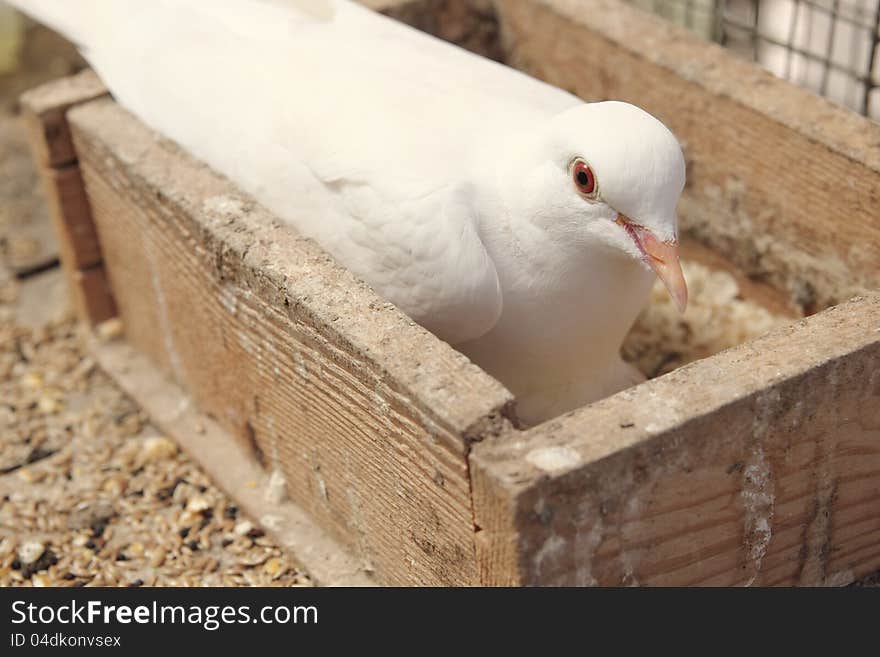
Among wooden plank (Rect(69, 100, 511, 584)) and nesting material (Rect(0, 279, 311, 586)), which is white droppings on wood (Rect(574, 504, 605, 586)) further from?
nesting material (Rect(0, 279, 311, 586))

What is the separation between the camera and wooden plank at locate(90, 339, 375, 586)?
3.00 meters

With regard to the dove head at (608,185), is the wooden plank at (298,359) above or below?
below

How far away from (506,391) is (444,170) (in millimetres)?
637

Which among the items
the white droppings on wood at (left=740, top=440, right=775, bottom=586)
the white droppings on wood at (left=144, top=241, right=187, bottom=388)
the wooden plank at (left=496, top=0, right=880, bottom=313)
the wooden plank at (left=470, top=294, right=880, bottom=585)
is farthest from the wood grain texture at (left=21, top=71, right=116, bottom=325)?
the white droppings on wood at (left=740, top=440, right=775, bottom=586)

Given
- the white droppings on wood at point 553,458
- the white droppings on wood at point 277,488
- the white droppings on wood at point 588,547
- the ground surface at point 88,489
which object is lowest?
the ground surface at point 88,489

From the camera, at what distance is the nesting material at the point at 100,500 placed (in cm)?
313

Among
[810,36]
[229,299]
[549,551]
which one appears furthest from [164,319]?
[810,36]

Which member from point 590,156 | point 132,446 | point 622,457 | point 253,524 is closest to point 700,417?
point 622,457

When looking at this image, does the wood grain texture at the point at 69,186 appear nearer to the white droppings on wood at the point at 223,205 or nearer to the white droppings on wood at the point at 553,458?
the white droppings on wood at the point at 223,205

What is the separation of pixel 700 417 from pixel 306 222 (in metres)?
1.05

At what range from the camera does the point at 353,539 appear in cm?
293

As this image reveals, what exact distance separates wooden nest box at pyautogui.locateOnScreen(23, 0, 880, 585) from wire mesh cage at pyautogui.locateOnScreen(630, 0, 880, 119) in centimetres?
49

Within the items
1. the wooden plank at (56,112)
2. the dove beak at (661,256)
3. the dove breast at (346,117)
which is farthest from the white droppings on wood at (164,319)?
the dove beak at (661,256)

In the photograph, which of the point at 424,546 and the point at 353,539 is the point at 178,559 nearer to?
the point at 353,539
